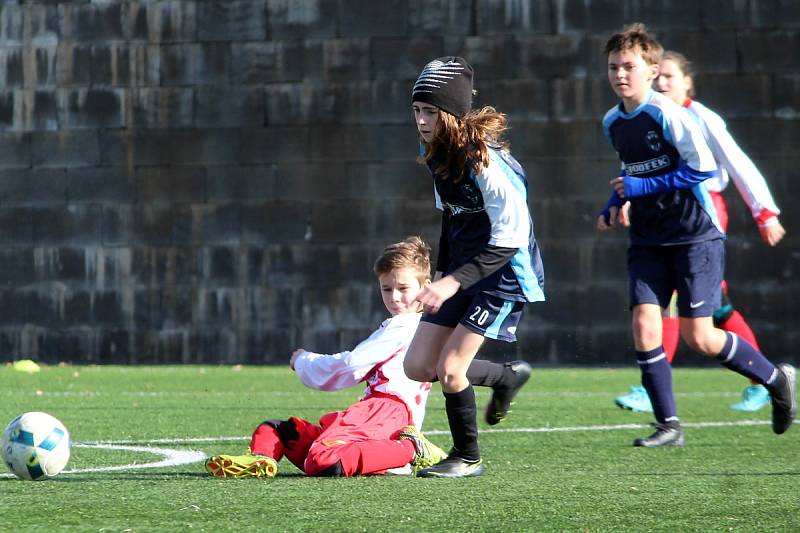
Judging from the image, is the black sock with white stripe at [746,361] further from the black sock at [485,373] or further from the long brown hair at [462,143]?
the long brown hair at [462,143]

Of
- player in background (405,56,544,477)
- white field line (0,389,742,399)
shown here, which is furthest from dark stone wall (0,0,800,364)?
player in background (405,56,544,477)

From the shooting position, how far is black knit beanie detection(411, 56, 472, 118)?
466cm

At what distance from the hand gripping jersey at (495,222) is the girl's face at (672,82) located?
2405mm

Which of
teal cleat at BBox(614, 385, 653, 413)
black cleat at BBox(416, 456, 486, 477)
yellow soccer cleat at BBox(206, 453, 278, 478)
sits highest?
yellow soccer cleat at BBox(206, 453, 278, 478)

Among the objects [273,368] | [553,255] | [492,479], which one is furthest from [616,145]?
[273,368]

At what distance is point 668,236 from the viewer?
241 inches

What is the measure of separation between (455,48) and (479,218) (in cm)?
707

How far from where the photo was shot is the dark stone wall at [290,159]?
1150 cm

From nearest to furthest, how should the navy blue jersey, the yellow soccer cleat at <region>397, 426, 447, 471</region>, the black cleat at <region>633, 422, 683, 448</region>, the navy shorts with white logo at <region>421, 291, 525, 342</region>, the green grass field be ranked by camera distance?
the green grass field → the navy shorts with white logo at <region>421, 291, 525, 342</region> → the yellow soccer cleat at <region>397, 426, 447, 471</region> → the black cleat at <region>633, 422, 683, 448</region> → the navy blue jersey

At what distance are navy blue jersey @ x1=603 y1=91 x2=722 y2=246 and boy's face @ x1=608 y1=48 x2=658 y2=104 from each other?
0.07m

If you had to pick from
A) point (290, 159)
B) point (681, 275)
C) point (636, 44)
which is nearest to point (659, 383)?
point (681, 275)

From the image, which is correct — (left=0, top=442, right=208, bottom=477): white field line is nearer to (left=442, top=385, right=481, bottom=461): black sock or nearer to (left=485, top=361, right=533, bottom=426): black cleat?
(left=442, top=385, right=481, bottom=461): black sock

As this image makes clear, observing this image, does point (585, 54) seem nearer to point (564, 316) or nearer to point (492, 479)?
point (564, 316)

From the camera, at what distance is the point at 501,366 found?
5.61 metres
